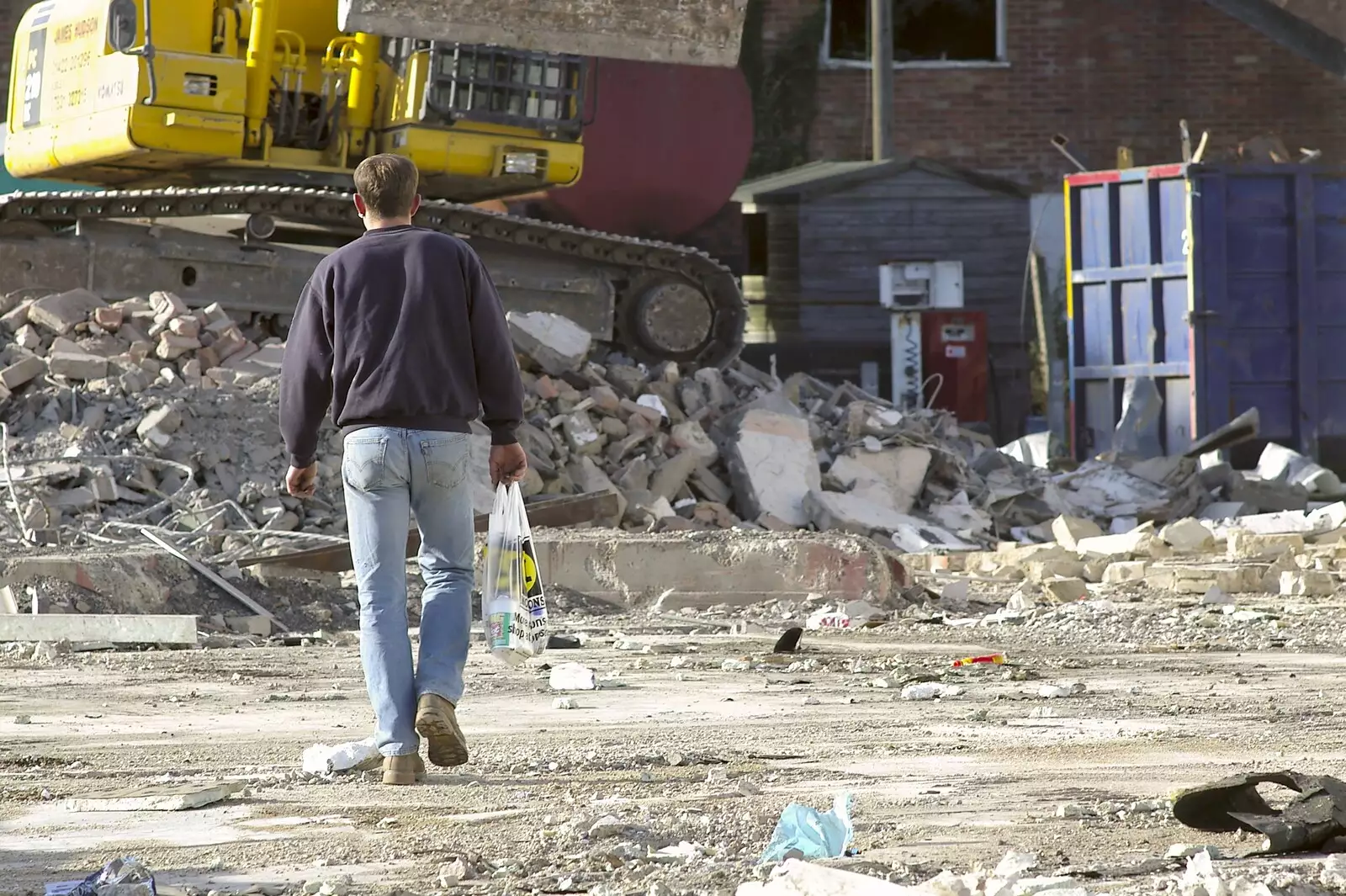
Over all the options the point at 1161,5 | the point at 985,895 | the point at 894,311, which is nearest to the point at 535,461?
the point at 894,311

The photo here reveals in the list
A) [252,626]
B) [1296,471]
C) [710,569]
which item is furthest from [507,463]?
[1296,471]

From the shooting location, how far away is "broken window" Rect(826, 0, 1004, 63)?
2412 centimetres

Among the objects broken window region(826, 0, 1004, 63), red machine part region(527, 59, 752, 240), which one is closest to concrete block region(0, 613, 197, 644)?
red machine part region(527, 59, 752, 240)

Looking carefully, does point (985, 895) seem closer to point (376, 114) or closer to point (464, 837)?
point (464, 837)

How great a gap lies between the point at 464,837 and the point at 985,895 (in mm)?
1166

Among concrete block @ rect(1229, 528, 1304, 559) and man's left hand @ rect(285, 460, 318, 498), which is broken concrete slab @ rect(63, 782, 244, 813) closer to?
man's left hand @ rect(285, 460, 318, 498)

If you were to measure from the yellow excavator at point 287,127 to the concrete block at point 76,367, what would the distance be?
1.44 m

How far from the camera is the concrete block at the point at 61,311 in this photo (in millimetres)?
13508

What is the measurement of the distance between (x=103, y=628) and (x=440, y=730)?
391 cm

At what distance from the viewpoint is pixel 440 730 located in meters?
4.68

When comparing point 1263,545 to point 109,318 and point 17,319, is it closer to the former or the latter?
point 109,318

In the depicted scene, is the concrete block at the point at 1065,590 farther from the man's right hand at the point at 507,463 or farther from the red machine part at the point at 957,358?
the red machine part at the point at 957,358

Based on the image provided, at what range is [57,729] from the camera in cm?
568

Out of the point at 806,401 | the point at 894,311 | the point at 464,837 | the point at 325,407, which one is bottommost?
the point at 464,837
